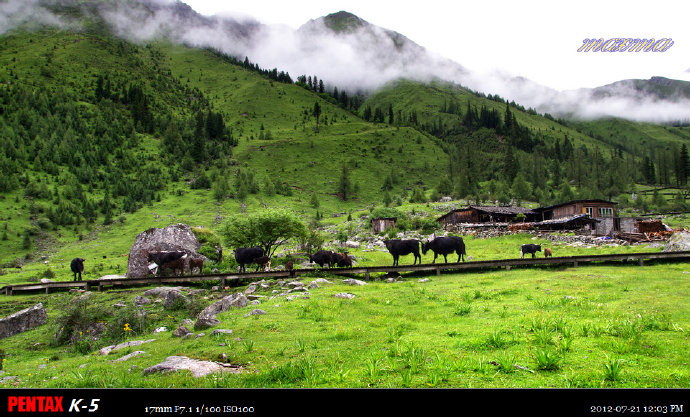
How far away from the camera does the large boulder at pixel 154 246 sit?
32500 mm

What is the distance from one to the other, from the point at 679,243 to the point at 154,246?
4696cm

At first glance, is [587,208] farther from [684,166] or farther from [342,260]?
[684,166]

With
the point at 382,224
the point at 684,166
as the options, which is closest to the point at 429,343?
the point at 382,224

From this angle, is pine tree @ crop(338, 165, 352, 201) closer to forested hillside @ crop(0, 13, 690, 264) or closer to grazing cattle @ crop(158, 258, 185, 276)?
forested hillside @ crop(0, 13, 690, 264)

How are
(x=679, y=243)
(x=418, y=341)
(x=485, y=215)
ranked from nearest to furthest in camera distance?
(x=418, y=341)
(x=679, y=243)
(x=485, y=215)

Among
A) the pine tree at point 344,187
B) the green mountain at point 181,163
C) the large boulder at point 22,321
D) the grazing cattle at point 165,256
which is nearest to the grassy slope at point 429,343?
the large boulder at point 22,321

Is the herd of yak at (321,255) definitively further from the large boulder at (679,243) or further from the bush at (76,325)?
the bush at (76,325)

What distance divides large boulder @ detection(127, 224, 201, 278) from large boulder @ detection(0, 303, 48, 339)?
12.2m

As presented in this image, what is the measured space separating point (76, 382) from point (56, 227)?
80.3m

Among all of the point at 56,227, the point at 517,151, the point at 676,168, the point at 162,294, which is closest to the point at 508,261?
the point at 162,294

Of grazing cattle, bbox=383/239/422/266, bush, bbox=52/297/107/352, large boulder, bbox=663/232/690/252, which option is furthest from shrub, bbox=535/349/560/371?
large boulder, bbox=663/232/690/252

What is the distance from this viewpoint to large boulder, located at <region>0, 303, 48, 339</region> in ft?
58.1

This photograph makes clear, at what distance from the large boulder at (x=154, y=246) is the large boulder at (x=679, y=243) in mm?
43495

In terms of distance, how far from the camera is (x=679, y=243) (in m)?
28.1
